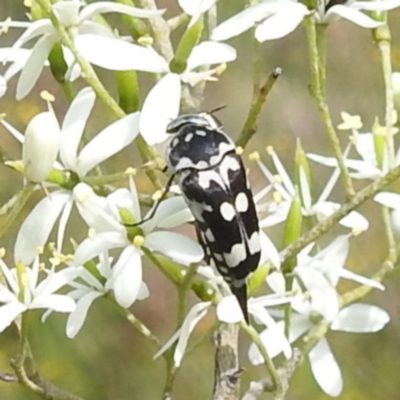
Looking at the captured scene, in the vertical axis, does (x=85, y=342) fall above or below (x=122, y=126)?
below

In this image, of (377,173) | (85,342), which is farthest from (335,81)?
(377,173)

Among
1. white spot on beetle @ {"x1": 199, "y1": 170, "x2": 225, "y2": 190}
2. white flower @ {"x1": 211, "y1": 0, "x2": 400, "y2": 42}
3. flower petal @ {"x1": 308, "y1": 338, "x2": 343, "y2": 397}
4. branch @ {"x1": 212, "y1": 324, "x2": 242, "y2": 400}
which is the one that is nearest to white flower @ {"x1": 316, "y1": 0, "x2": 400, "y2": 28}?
white flower @ {"x1": 211, "y1": 0, "x2": 400, "y2": 42}

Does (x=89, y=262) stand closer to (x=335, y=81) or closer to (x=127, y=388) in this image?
(x=127, y=388)

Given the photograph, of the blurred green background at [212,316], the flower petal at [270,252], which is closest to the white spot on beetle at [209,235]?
the flower petal at [270,252]

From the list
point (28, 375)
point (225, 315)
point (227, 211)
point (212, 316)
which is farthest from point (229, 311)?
point (212, 316)

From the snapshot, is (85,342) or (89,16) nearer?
(89,16)

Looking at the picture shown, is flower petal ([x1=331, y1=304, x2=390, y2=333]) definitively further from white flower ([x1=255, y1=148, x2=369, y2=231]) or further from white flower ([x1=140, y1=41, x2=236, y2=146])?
white flower ([x1=140, y1=41, x2=236, y2=146])

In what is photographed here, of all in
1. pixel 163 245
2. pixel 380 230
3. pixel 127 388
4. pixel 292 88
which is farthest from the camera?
pixel 292 88
